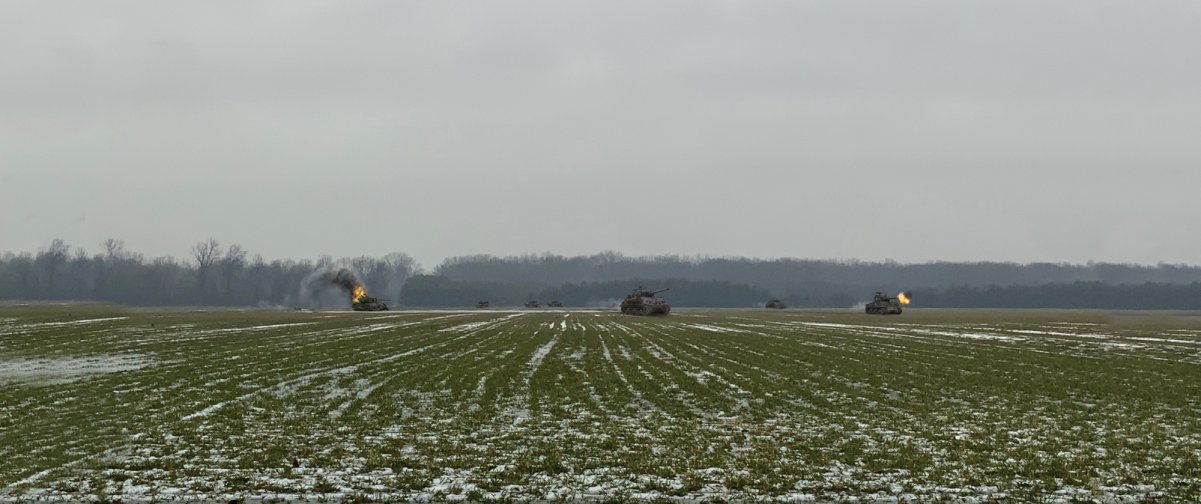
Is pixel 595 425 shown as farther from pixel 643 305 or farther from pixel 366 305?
pixel 366 305

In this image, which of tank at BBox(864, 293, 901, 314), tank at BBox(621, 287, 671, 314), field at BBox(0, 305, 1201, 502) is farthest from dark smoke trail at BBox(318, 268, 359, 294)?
field at BBox(0, 305, 1201, 502)

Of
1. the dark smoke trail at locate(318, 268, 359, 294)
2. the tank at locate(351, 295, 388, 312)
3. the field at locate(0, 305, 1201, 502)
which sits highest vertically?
the dark smoke trail at locate(318, 268, 359, 294)

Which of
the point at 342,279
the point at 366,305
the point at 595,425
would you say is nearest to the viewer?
the point at 595,425

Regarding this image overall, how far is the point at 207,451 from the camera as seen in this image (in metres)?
11.9

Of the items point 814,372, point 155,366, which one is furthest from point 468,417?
point 155,366

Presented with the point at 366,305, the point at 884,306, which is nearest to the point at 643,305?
the point at 884,306

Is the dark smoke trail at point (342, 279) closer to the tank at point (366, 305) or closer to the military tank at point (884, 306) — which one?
the tank at point (366, 305)

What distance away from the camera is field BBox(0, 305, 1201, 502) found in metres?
9.76

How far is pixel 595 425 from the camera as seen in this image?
14156mm

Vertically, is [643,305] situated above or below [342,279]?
below

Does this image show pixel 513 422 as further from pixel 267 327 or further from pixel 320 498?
pixel 267 327

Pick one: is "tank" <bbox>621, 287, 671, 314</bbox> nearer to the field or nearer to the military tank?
the military tank

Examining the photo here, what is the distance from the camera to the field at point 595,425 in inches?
384

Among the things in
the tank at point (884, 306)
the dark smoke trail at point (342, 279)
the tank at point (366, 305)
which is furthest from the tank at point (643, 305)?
the dark smoke trail at point (342, 279)
